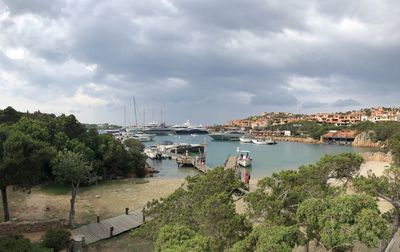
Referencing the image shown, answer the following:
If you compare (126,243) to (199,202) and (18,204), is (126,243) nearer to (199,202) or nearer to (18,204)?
(199,202)

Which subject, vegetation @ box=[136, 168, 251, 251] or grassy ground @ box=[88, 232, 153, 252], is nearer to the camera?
vegetation @ box=[136, 168, 251, 251]

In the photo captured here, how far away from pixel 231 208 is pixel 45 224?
13.3 m

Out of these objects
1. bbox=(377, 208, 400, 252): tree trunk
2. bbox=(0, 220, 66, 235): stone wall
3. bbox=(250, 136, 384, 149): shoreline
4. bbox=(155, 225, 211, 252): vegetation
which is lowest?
bbox=(250, 136, 384, 149): shoreline

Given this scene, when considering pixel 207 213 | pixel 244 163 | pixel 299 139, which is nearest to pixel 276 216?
pixel 207 213

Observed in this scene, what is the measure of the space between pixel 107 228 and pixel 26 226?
420 centimetres

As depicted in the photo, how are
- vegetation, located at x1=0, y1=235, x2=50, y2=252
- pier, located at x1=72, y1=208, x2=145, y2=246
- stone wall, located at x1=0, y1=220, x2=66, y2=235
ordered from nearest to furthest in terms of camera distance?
vegetation, located at x1=0, y1=235, x2=50, y2=252 < pier, located at x1=72, y1=208, x2=145, y2=246 < stone wall, located at x1=0, y1=220, x2=66, y2=235

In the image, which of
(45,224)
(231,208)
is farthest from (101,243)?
(231,208)

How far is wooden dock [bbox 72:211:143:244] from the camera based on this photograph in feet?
57.1

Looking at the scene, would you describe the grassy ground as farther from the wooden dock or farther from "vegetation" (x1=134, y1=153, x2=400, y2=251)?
"vegetation" (x1=134, y1=153, x2=400, y2=251)

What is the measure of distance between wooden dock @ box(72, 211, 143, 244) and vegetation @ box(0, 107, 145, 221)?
4059 mm

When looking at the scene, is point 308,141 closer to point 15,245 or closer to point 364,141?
point 364,141

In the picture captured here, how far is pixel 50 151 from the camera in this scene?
22547 millimetres

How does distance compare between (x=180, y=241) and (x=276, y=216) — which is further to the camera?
(x=276, y=216)

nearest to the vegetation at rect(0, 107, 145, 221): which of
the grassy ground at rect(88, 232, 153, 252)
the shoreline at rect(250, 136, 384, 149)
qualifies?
the grassy ground at rect(88, 232, 153, 252)
